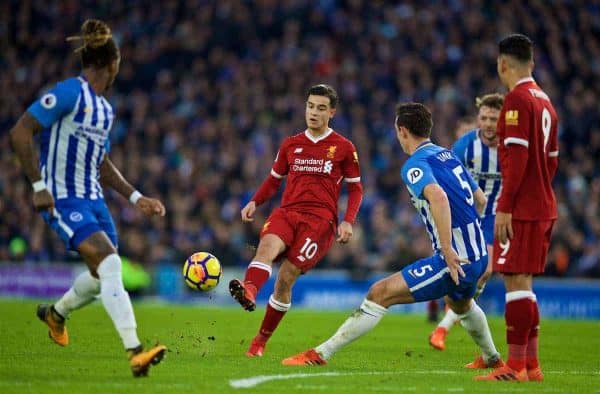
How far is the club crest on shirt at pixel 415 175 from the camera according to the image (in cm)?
819

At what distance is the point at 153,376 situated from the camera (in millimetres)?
7715

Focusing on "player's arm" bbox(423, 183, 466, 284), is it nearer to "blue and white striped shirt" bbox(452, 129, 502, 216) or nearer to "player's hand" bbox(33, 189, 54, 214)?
"player's hand" bbox(33, 189, 54, 214)

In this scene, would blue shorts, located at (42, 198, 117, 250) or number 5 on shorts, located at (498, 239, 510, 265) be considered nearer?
blue shorts, located at (42, 198, 117, 250)

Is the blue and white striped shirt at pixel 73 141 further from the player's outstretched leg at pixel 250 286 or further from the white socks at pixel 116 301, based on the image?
the player's outstretched leg at pixel 250 286

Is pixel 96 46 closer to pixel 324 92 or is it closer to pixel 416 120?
pixel 416 120

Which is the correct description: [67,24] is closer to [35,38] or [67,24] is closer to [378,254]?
[35,38]

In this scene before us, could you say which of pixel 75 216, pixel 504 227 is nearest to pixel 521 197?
pixel 504 227

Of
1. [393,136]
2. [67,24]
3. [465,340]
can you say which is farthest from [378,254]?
[67,24]

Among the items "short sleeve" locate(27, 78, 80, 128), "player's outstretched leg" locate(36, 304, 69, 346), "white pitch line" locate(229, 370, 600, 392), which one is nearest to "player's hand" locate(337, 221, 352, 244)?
"white pitch line" locate(229, 370, 600, 392)

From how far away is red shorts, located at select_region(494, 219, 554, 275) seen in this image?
25.7 ft

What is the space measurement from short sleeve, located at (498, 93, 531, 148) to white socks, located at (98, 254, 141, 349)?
298cm

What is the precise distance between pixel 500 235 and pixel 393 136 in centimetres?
1700

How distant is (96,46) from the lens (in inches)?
310

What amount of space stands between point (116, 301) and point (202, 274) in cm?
262
